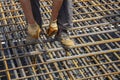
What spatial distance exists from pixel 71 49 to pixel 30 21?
1.21 metres

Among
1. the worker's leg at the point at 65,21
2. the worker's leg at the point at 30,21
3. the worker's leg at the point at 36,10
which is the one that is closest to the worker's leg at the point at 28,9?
the worker's leg at the point at 30,21

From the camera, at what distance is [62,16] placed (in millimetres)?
4191

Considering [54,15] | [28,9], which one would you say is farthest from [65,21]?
[28,9]

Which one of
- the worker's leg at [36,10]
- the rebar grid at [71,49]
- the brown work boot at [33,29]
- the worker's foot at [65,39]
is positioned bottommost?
the rebar grid at [71,49]

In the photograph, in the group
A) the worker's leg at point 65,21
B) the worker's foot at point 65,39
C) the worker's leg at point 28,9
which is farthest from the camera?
the worker's foot at point 65,39

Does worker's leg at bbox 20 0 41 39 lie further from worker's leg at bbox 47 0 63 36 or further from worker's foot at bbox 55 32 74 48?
worker's foot at bbox 55 32 74 48

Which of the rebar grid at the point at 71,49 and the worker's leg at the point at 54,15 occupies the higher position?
the worker's leg at the point at 54,15

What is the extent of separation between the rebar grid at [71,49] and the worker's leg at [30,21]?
0.89ft

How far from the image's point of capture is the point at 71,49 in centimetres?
513

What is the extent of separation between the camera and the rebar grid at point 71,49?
4.38 m

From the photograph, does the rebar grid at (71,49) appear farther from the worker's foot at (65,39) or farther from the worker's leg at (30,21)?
the worker's leg at (30,21)

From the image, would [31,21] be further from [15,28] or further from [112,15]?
[112,15]

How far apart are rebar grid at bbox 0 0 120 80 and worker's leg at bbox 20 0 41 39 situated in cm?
27

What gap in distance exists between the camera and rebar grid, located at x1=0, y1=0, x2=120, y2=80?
4375 millimetres
